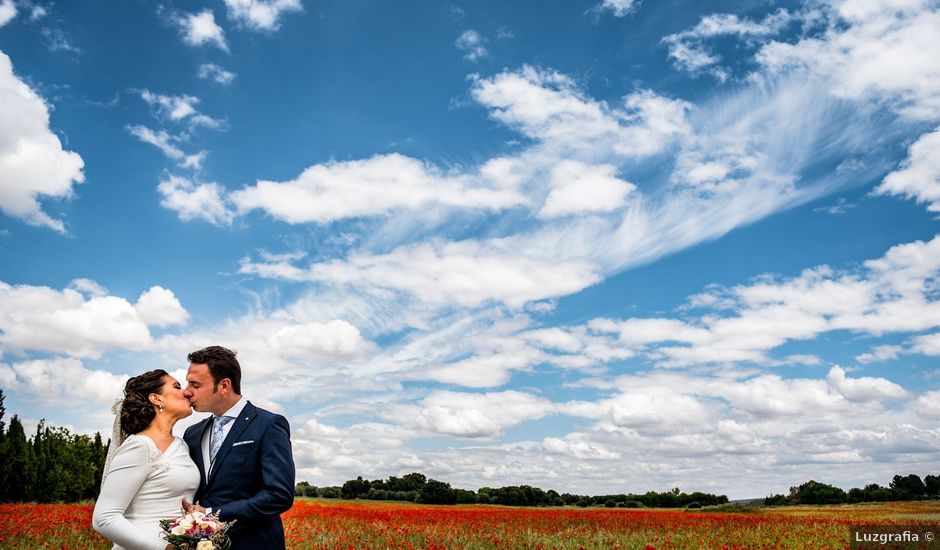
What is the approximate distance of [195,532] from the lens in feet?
13.9

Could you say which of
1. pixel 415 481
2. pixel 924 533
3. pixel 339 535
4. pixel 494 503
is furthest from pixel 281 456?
pixel 494 503

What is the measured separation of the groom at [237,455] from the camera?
465 cm

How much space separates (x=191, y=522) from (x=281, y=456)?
0.72 metres

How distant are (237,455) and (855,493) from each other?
47225 millimetres

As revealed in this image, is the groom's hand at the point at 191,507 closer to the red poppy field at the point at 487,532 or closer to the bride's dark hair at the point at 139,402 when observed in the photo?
the bride's dark hair at the point at 139,402

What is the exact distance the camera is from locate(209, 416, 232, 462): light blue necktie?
494cm

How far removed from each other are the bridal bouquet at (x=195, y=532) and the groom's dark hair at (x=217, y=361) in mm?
944

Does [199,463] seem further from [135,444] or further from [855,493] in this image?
[855,493]

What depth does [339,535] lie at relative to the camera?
14.3 meters

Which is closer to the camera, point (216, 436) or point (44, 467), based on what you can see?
point (216, 436)

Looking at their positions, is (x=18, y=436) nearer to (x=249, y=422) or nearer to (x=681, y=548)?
(x=681, y=548)

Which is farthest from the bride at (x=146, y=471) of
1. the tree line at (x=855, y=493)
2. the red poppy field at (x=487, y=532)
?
the tree line at (x=855, y=493)

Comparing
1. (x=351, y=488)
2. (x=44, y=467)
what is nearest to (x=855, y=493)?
(x=351, y=488)

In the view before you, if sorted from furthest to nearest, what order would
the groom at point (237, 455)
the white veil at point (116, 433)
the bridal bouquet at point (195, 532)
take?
the white veil at point (116, 433) < the groom at point (237, 455) < the bridal bouquet at point (195, 532)
